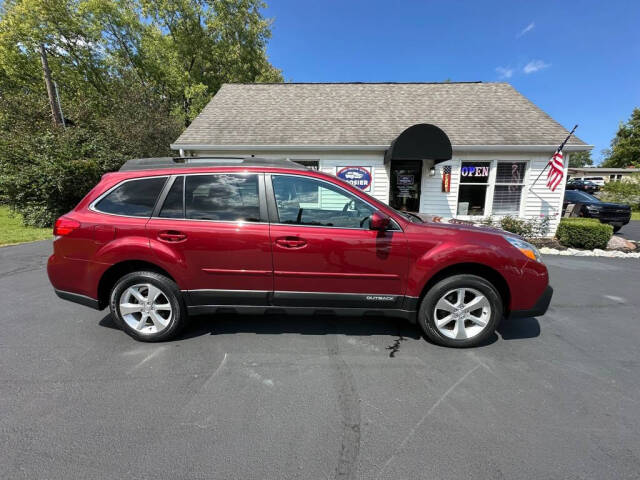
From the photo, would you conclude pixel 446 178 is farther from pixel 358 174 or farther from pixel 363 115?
pixel 363 115

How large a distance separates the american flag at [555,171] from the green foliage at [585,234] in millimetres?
1215

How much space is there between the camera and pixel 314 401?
7.06 ft

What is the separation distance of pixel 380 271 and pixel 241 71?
24.4 metres

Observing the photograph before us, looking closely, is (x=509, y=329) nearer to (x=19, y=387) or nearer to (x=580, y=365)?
(x=580, y=365)

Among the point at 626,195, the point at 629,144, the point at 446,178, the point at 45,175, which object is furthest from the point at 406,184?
the point at 629,144

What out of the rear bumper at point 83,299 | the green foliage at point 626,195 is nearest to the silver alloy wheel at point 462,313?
the rear bumper at point 83,299

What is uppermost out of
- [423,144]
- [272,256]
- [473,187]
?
[423,144]

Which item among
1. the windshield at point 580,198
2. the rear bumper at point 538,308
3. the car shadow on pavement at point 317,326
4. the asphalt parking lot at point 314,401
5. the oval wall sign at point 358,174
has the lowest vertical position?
the asphalt parking lot at point 314,401

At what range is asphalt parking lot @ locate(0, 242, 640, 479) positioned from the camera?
1.67 m

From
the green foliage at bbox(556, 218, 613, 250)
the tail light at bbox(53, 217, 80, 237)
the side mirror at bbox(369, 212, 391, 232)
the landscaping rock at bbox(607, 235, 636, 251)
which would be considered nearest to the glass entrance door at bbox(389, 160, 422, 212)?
the green foliage at bbox(556, 218, 613, 250)

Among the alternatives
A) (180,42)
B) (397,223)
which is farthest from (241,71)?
(397,223)

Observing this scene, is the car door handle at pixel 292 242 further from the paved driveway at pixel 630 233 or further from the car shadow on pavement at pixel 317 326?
the paved driveway at pixel 630 233

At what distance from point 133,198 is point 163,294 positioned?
3.41 feet

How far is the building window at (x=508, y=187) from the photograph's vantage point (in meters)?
8.70
